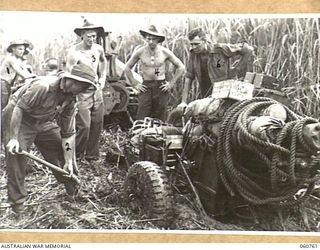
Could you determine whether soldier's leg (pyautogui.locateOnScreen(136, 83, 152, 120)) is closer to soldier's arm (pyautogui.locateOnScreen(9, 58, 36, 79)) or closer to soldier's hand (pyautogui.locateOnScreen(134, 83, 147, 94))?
soldier's hand (pyautogui.locateOnScreen(134, 83, 147, 94))

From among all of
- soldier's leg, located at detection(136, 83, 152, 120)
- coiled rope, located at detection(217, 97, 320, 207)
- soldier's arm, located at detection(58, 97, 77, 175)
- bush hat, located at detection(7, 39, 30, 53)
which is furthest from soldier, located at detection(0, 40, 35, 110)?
coiled rope, located at detection(217, 97, 320, 207)

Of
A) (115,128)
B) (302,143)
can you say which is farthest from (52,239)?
(302,143)

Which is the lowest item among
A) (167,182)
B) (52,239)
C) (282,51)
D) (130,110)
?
(52,239)

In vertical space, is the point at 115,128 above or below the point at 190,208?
above

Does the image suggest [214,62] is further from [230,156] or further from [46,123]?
[46,123]

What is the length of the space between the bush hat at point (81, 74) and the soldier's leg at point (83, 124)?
0.04 m

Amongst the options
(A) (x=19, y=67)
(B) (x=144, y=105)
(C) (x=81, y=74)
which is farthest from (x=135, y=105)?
(A) (x=19, y=67)

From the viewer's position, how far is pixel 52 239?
98 centimetres

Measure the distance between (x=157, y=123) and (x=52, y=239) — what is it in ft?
0.97

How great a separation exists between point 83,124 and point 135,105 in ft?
0.35

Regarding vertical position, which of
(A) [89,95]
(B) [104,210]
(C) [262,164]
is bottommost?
(B) [104,210]

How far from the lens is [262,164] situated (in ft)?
3.01

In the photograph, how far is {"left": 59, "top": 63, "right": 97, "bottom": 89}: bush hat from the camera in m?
0.98

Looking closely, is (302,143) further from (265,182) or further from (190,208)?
(190,208)
